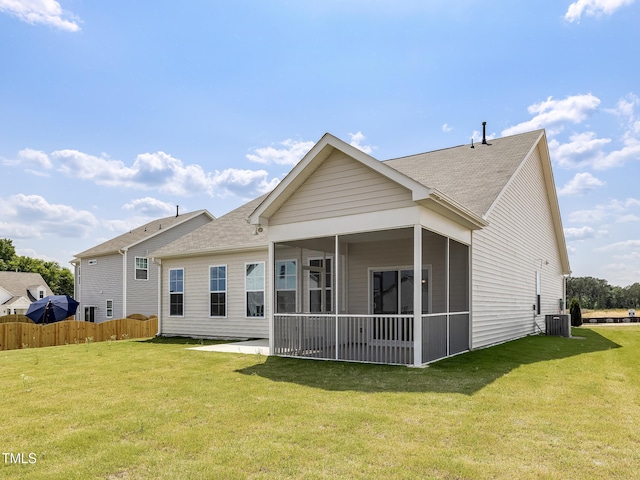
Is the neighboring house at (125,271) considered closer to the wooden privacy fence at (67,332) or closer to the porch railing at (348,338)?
the wooden privacy fence at (67,332)

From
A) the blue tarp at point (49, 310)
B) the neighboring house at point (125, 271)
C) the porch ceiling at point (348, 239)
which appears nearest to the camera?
the porch ceiling at point (348, 239)

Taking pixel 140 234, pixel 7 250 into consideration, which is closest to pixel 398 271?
pixel 140 234

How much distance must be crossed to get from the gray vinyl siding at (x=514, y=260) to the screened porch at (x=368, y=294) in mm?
651

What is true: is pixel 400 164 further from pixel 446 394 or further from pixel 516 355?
pixel 446 394

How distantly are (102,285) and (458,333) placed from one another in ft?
73.4

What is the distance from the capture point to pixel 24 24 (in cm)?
1184

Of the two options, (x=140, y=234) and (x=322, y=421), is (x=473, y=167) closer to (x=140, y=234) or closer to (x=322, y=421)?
(x=322, y=421)

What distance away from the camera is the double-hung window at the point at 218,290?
15.1 metres

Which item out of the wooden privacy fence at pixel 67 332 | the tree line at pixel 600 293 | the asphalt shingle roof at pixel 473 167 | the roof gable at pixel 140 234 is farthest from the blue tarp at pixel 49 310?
the tree line at pixel 600 293

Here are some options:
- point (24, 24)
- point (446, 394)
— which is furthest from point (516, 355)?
point (24, 24)

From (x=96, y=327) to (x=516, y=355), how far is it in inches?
602

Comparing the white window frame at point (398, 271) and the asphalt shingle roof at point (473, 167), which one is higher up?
the asphalt shingle roof at point (473, 167)

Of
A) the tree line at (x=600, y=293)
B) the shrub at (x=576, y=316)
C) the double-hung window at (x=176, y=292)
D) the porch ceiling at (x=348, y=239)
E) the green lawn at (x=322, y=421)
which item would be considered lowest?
the tree line at (x=600, y=293)

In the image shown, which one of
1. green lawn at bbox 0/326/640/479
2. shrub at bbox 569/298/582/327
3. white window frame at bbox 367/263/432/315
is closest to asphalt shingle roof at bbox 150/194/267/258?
white window frame at bbox 367/263/432/315
